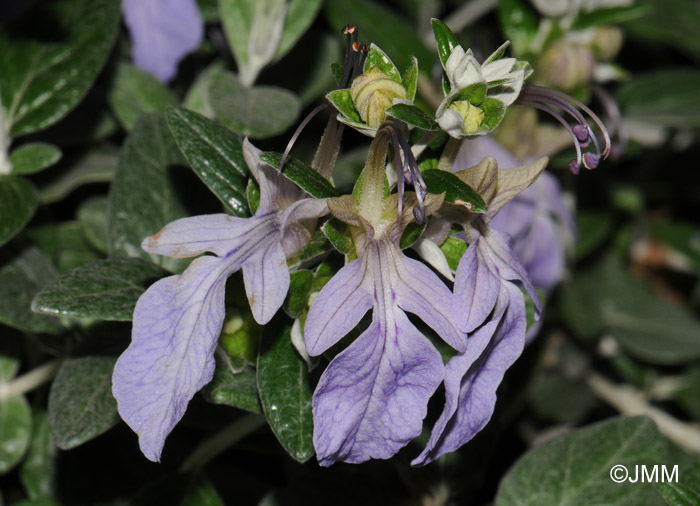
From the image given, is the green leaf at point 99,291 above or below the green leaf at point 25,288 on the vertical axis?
above

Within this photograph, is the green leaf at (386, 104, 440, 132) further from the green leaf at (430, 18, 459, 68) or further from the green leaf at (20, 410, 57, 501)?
the green leaf at (20, 410, 57, 501)

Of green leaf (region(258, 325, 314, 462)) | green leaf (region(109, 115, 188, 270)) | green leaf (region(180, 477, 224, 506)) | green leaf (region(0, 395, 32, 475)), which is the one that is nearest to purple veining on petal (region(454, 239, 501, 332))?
green leaf (region(258, 325, 314, 462))

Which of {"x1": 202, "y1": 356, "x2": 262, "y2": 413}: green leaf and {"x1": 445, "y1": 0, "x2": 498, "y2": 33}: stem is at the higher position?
{"x1": 202, "y1": 356, "x2": 262, "y2": 413}: green leaf

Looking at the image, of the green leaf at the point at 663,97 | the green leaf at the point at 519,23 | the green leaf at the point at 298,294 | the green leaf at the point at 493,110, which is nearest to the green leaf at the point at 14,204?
the green leaf at the point at 298,294

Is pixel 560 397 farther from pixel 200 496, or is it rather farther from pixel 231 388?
pixel 231 388

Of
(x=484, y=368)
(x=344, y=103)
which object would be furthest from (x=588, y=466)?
(x=344, y=103)

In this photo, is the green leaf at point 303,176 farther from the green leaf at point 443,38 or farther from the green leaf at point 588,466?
the green leaf at point 588,466

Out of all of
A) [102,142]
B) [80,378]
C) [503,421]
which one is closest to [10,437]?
[80,378]
